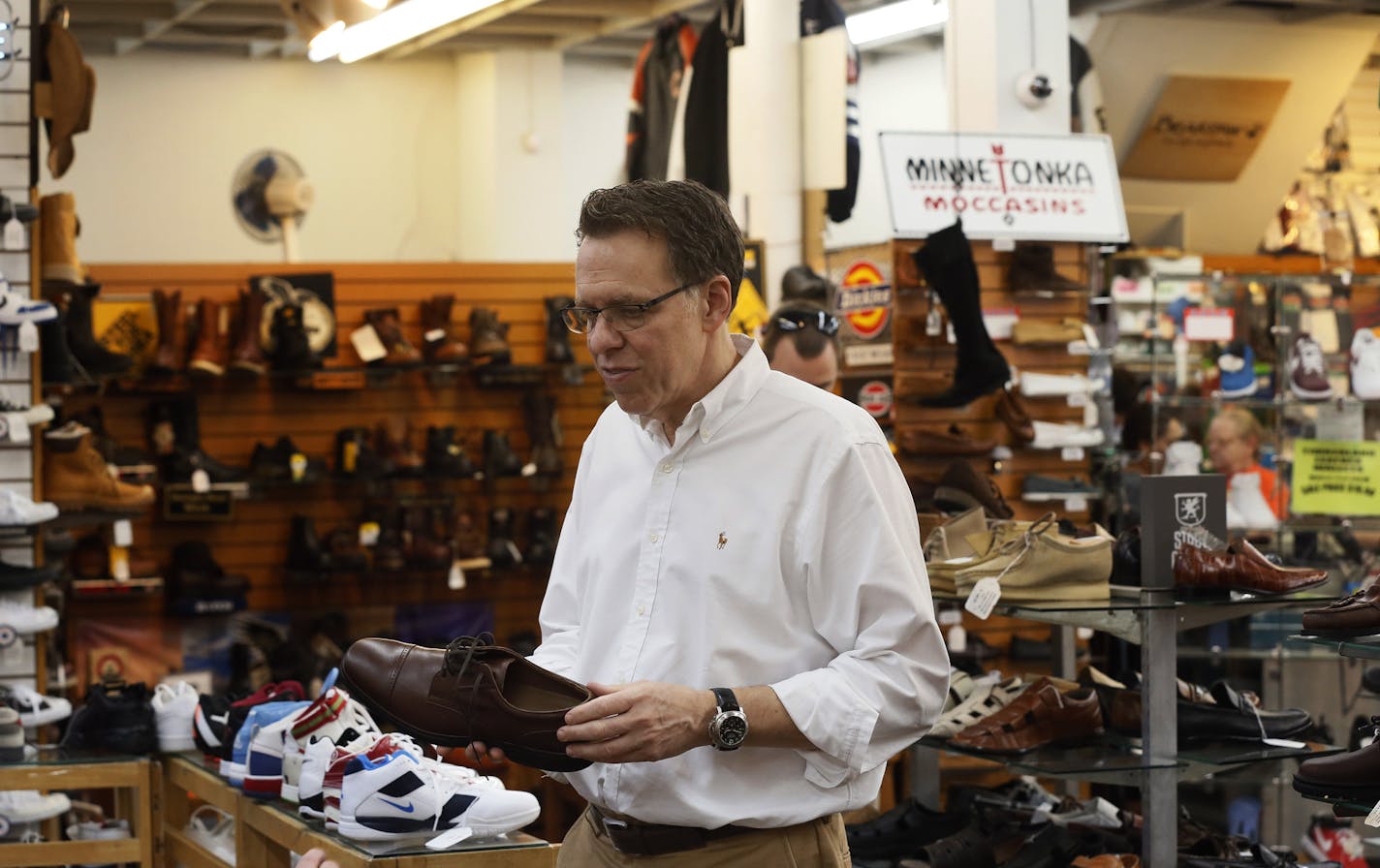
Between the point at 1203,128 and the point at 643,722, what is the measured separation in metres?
10.3

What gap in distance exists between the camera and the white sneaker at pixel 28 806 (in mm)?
4309

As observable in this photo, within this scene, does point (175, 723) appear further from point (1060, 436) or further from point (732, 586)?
point (1060, 436)

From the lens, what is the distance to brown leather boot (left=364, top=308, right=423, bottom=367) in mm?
7984

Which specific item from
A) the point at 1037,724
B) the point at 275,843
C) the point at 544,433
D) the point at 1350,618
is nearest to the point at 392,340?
the point at 544,433

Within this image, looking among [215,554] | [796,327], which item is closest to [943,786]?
[796,327]

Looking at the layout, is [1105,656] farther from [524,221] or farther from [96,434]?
[524,221]

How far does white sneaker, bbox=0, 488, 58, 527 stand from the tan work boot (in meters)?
0.77

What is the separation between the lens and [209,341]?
302 inches

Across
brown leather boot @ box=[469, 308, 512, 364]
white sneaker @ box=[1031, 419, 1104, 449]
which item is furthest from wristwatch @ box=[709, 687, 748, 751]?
brown leather boot @ box=[469, 308, 512, 364]

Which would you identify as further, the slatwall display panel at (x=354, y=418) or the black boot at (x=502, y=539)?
the black boot at (x=502, y=539)

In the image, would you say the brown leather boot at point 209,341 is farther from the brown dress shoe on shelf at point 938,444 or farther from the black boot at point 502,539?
the brown dress shoe on shelf at point 938,444

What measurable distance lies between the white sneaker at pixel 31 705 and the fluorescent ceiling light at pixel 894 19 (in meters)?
6.88

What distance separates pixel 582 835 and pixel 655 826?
0.19 metres

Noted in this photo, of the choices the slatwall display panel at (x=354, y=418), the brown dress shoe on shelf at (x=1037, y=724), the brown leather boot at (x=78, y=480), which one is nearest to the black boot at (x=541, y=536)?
the slatwall display panel at (x=354, y=418)
